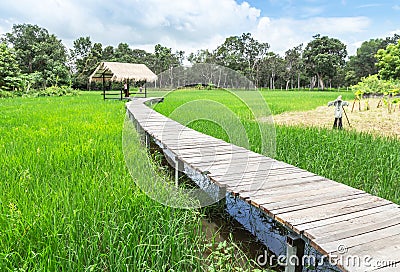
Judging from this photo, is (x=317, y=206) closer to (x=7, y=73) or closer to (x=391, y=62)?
(x=391, y=62)

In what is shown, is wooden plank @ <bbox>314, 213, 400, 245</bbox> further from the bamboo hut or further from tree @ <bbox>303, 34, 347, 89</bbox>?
tree @ <bbox>303, 34, 347, 89</bbox>

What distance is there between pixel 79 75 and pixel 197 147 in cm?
3369

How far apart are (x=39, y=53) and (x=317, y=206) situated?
105 ft

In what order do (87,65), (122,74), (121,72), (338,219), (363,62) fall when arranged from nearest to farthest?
1. (338,219)
2. (122,74)
3. (121,72)
4. (87,65)
5. (363,62)

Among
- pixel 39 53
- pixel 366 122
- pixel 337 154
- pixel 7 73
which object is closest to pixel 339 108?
pixel 366 122

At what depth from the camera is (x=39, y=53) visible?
2880cm

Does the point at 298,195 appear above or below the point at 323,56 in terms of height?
below

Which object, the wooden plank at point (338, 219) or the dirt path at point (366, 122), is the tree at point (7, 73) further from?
the wooden plank at point (338, 219)

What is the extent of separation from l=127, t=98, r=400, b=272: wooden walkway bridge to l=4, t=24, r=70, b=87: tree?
2497 cm

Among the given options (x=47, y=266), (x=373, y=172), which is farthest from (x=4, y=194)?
(x=373, y=172)

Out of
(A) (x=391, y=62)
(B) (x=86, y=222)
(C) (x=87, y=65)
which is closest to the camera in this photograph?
(B) (x=86, y=222)

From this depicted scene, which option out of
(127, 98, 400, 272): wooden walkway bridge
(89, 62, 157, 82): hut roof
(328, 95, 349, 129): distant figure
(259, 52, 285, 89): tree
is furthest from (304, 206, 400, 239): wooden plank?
(259, 52, 285, 89): tree

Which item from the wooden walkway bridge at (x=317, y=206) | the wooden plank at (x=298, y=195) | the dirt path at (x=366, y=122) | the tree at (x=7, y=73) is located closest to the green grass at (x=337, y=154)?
the wooden walkway bridge at (x=317, y=206)

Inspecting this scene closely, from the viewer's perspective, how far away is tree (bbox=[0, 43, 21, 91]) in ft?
57.6
